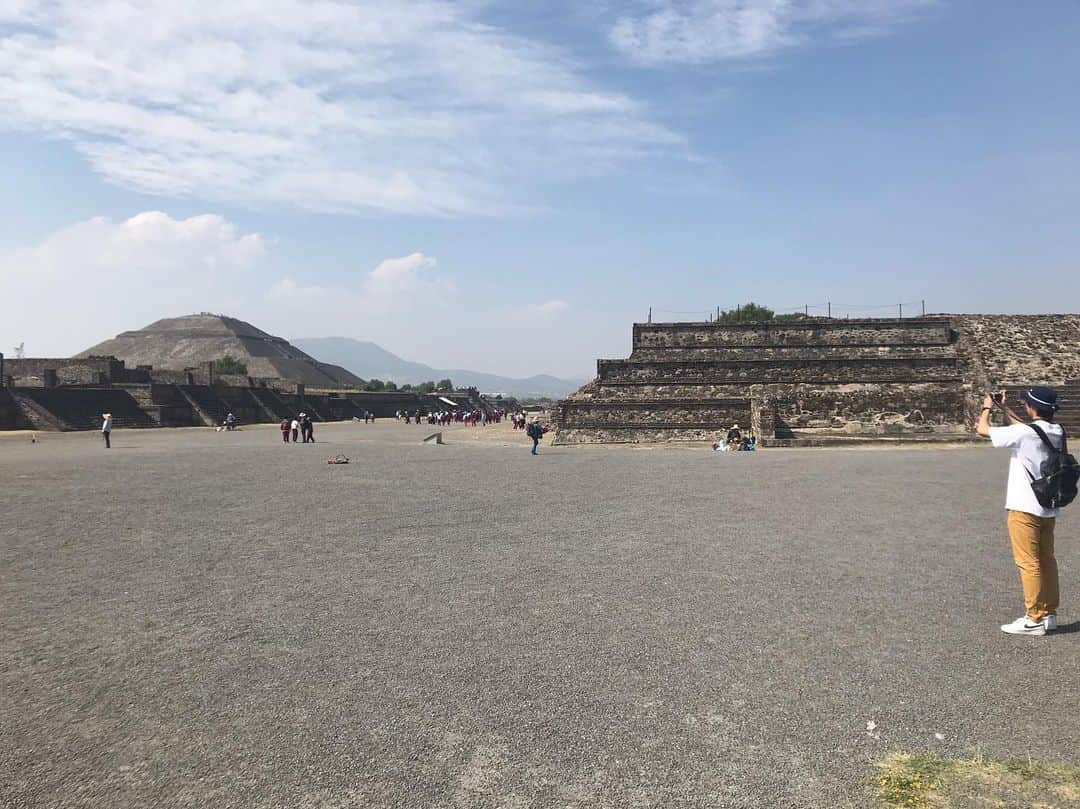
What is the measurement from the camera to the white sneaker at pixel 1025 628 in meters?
4.33

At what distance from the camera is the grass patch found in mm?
2625

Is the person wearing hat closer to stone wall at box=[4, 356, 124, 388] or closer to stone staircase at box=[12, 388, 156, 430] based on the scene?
stone staircase at box=[12, 388, 156, 430]

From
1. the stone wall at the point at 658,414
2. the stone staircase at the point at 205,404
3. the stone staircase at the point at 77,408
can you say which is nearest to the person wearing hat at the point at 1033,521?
the stone wall at the point at 658,414

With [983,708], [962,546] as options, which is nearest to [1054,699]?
[983,708]

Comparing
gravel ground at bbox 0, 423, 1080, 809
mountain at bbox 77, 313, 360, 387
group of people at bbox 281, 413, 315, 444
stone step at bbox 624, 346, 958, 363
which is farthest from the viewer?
mountain at bbox 77, 313, 360, 387

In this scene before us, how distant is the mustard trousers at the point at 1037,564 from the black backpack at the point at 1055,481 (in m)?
0.13

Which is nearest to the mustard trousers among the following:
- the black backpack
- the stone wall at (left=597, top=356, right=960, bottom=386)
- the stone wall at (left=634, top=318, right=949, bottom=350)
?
the black backpack

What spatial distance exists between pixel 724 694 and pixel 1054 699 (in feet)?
4.88

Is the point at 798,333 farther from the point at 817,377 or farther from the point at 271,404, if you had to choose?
the point at 271,404

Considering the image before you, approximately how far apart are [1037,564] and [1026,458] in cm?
61

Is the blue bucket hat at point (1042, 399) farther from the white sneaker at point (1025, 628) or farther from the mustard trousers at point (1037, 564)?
the white sneaker at point (1025, 628)

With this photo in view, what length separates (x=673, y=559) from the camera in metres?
6.44

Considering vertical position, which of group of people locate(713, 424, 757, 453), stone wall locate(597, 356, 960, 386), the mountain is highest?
the mountain

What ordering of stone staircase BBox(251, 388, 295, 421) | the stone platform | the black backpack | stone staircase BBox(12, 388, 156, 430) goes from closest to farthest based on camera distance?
the black backpack
the stone platform
stone staircase BBox(12, 388, 156, 430)
stone staircase BBox(251, 388, 295, 421)
